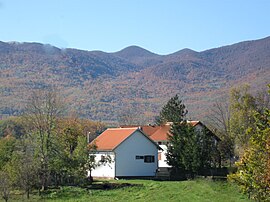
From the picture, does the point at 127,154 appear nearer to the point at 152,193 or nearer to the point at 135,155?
the point at 135,155

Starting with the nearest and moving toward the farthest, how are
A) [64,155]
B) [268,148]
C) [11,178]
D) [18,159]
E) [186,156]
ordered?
[268,148] → [11,178] → [18,159] → [64,155] → [186,156]

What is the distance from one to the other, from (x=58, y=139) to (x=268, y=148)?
2989 cm

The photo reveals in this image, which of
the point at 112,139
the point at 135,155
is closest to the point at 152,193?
the point at 135,155

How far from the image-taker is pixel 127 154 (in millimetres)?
A: 49594

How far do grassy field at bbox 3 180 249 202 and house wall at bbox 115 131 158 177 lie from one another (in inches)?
305

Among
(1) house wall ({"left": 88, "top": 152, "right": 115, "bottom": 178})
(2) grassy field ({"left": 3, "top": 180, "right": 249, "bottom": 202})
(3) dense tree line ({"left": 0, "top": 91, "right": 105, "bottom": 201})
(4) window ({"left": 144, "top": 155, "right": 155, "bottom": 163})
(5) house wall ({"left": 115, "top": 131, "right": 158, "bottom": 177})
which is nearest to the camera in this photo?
(2) grassy field ({"left": 3, "top": 180, "right": 249, "bottom": 202})

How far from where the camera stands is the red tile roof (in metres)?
49.1

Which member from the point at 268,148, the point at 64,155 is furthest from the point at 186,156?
the point at 268,148

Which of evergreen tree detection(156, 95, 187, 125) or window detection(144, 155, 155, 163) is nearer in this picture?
window detection(144, 155, 155, 163)

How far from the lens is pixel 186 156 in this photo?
4478 cm

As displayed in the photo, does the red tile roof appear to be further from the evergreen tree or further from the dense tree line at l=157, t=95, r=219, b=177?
the evergreen tree

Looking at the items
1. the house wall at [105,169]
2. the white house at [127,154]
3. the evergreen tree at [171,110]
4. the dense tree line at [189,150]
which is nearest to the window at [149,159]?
the white house at [127,154]

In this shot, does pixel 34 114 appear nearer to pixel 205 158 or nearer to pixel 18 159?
pixel 18 159

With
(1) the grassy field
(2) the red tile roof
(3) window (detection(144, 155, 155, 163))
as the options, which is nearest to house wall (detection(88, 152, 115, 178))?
(2) the red tile roof
